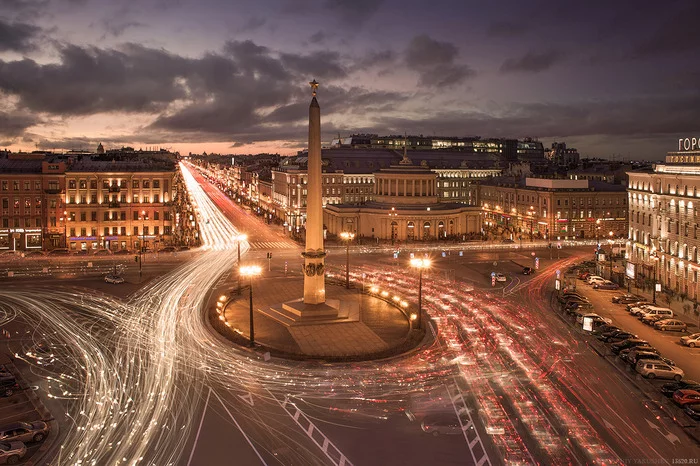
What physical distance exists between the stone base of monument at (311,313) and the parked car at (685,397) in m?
22.0

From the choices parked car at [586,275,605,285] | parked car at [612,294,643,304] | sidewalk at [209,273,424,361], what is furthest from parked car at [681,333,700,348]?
parked car at [586,275,605,285]

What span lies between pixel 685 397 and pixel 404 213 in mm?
76932

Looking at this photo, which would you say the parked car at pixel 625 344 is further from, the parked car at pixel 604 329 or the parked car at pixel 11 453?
the parked car at pixel 11 453

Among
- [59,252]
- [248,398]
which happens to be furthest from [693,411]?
[59,252]

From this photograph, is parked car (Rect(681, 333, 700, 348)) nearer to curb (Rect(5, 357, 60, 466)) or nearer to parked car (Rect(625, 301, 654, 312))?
parked car (Rect(625, 301, 654, 312))

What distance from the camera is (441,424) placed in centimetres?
2580

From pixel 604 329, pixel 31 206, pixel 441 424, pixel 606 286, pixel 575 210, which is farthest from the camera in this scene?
pixel 575 210

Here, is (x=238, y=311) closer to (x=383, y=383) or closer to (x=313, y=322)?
(x=313, y=322)

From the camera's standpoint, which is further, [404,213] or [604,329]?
[404,213]

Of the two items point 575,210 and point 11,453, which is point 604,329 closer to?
point 11,453

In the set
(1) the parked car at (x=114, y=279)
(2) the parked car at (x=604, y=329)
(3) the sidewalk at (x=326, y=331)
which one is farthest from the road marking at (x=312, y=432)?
(1) the parked car at (x=114, y=279)

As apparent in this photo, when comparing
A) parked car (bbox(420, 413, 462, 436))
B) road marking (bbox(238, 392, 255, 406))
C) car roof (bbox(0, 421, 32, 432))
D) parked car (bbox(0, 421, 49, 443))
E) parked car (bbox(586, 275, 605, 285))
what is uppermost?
parked car (bbox(586, 275, 605, 285))

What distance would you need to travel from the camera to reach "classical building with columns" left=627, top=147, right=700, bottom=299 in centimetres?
5438

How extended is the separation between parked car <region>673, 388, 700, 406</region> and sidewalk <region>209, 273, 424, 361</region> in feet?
48.6
